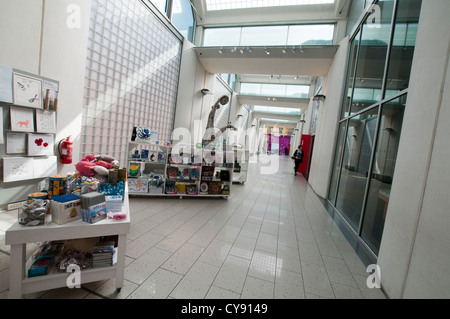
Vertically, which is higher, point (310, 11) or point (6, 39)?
point (310, 11)

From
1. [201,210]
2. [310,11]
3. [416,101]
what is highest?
[310,11]

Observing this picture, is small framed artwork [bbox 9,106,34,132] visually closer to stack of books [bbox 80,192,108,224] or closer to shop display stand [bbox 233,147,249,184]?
stack of books [bbox 80,192,108,224]

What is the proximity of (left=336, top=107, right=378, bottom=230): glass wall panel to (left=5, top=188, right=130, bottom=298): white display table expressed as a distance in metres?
3.52

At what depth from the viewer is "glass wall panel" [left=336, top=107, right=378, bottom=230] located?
10.7 feet

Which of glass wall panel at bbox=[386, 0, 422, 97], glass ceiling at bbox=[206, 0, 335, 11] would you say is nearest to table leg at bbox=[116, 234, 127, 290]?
glass wall panel at bbox=[386, 0, 422, 97]

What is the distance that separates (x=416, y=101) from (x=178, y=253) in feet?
9.26

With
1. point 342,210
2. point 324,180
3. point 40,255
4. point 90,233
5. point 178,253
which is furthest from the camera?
point 324,180

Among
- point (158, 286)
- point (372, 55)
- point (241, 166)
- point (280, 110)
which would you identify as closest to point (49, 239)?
point (158, 286)

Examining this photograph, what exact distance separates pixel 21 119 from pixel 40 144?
418 mm

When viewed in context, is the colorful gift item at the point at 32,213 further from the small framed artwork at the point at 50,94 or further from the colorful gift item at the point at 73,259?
the small framed artwork at the point at 50,94

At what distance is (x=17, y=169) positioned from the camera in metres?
2.72

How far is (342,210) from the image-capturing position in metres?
4.12

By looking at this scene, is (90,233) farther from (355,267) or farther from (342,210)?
(342,210)

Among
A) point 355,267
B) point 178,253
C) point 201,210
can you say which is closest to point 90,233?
point 178,253
